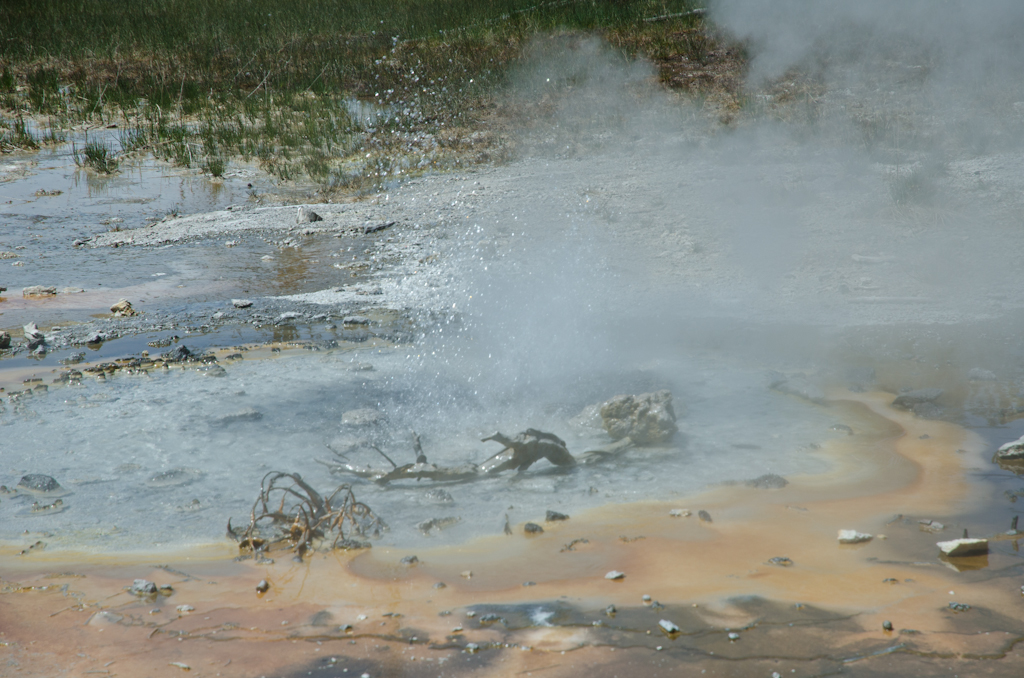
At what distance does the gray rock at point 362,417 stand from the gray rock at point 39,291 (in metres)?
2.82

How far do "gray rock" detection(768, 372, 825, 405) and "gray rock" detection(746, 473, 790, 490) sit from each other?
2.45 ft

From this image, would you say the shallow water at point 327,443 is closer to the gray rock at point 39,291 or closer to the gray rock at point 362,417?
the gray rock at point 362,417

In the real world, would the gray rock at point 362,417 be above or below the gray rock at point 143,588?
above

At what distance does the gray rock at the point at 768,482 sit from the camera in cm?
236

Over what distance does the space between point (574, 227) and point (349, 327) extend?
1.98m

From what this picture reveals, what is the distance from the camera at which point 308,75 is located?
1023 cm

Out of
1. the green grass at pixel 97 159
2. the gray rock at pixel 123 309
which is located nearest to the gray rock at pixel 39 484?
the gray rock at pixel 123 309

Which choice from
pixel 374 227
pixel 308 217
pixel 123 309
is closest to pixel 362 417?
pixel 123 309

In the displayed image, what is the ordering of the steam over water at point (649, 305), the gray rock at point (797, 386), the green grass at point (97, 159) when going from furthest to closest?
the green grass at point (97, 159) → the gray rock at point (797, 386) → the steam over water at point (649, 305)

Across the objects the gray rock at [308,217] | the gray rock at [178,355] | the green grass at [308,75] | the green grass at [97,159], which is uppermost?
the green grass at [308,75]

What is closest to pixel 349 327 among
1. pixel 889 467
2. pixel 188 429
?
pixel 188 429

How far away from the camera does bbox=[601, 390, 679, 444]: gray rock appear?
2646mm

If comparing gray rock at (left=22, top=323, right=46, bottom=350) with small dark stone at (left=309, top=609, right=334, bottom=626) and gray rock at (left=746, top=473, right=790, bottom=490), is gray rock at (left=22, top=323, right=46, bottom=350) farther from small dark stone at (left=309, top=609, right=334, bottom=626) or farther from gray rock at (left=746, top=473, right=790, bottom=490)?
gray rock at (left=746, top=473, right=790, bottom=490)

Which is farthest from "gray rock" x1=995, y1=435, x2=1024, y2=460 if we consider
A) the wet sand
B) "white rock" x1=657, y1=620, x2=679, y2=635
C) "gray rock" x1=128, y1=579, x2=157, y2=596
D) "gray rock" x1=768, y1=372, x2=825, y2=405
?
"gray rock" x1=128, y1=579, x2=157, y2=596
